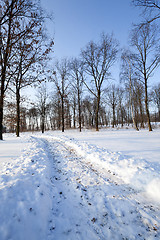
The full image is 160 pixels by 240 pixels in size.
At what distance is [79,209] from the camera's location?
2135 mm

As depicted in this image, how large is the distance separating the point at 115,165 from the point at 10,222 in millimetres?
3372

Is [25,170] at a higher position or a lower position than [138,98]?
lower

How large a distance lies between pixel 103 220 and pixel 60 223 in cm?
81

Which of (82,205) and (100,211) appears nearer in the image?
(100,211)

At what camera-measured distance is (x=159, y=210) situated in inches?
82.2

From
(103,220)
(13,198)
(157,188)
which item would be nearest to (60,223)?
(103,220)

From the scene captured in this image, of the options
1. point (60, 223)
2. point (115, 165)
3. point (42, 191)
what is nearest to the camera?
point (60, 223)

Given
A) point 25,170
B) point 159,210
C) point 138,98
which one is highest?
point 138,98

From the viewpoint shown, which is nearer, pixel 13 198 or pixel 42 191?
pixel 13 198

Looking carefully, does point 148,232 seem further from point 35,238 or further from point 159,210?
point 35,238

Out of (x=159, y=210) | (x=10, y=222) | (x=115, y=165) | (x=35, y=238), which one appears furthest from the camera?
(x=115, y=165)

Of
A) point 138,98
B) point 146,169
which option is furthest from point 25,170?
point 138,98

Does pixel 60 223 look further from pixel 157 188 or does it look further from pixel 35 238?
pixel 157 188

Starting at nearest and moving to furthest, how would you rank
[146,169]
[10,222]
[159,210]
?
[10,222] < [159,210] < [146,169]
